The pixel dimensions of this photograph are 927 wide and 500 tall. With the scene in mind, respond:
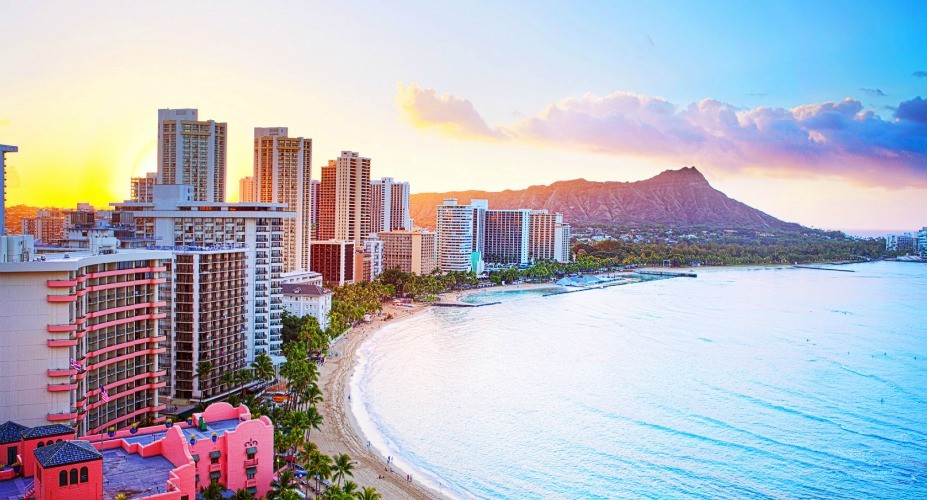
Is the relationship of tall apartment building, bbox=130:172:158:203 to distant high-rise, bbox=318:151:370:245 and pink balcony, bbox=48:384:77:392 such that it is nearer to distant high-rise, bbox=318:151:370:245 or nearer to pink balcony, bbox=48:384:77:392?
distant high-rise, bbox=318:151:370:245

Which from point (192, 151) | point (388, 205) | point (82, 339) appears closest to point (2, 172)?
point (82, 339)

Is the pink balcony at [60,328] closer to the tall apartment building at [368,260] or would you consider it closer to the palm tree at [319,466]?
the palm tree at [319,466]

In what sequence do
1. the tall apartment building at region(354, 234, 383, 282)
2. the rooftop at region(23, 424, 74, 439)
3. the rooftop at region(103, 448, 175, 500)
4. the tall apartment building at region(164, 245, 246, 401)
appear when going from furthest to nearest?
the tall apartment building at region(354, 234, 383, 282) < the tall apartment building at region(164, 245, 246, 401) < the rooftop at region(23, 424, 74, 439) < the rooftop at region(103, 448, 175, 500)

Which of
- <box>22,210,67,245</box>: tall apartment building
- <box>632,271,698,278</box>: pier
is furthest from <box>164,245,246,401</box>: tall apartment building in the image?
<box>632,271,698,278</box>: pier

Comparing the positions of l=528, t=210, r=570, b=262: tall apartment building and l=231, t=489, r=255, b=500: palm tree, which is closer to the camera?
l=231, t=489, r=255, b=500: palm tree

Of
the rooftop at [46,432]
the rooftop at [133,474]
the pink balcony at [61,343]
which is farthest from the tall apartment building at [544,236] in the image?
the rooftop at [46,432]

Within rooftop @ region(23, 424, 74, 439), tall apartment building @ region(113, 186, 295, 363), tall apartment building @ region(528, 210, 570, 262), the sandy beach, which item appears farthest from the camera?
tall apartment building @ region(528, 210, 570, 262)

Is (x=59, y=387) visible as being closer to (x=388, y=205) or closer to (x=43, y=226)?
(x=43, y=226)
